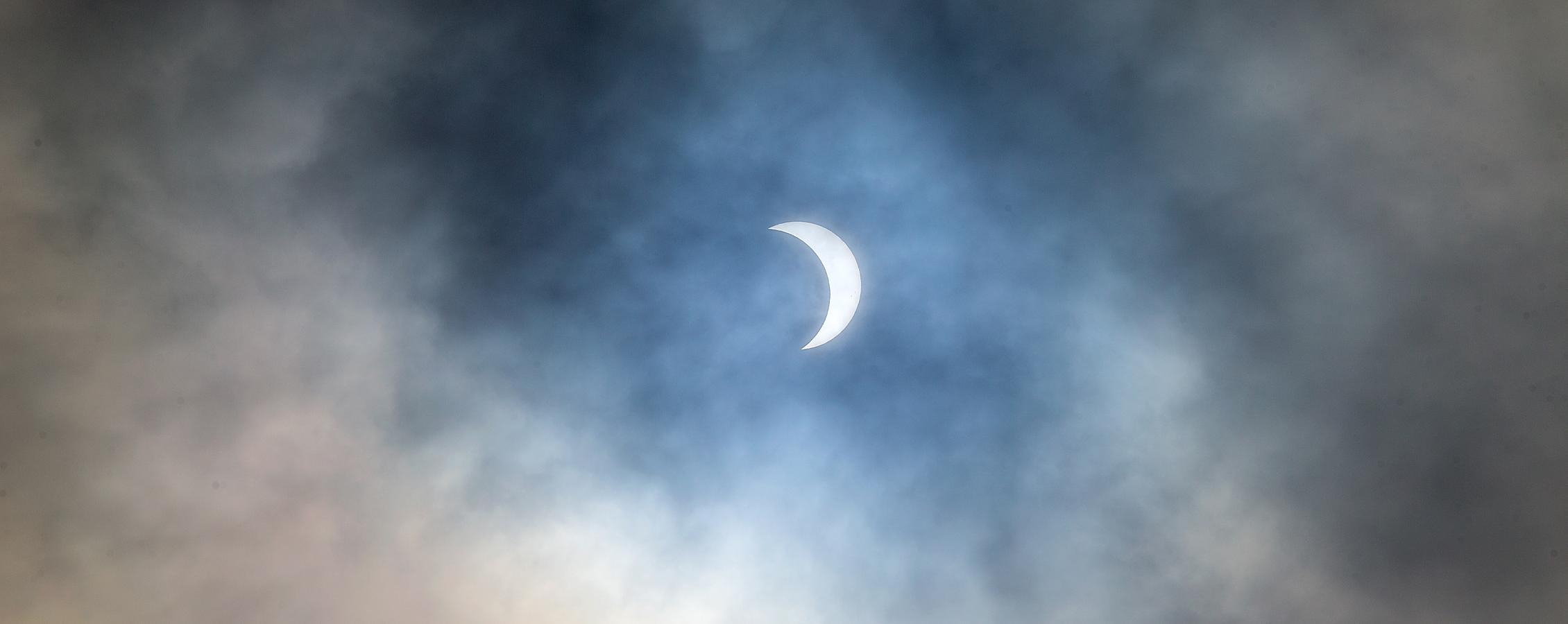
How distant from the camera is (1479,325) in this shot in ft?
37.4

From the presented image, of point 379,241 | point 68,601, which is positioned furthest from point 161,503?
point 379,241

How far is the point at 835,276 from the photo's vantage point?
12.2m

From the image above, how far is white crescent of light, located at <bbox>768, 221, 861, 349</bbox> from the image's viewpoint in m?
12.1

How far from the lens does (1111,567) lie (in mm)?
11977

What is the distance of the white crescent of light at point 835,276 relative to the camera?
12.1 m

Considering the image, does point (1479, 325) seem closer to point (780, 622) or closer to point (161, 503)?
point (780, 622)

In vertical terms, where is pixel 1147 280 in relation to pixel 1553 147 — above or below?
below

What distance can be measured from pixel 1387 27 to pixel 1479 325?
378cm

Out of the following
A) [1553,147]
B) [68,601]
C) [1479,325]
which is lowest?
[68,601]

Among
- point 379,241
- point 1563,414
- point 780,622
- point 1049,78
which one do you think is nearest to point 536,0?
point 379,241

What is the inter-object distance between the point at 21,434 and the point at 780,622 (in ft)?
30.1

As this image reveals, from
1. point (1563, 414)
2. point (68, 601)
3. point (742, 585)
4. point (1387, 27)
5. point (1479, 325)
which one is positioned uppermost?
point (1387, 27)

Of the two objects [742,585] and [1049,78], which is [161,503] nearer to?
[742,585]

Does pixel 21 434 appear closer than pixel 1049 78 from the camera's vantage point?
Yes
